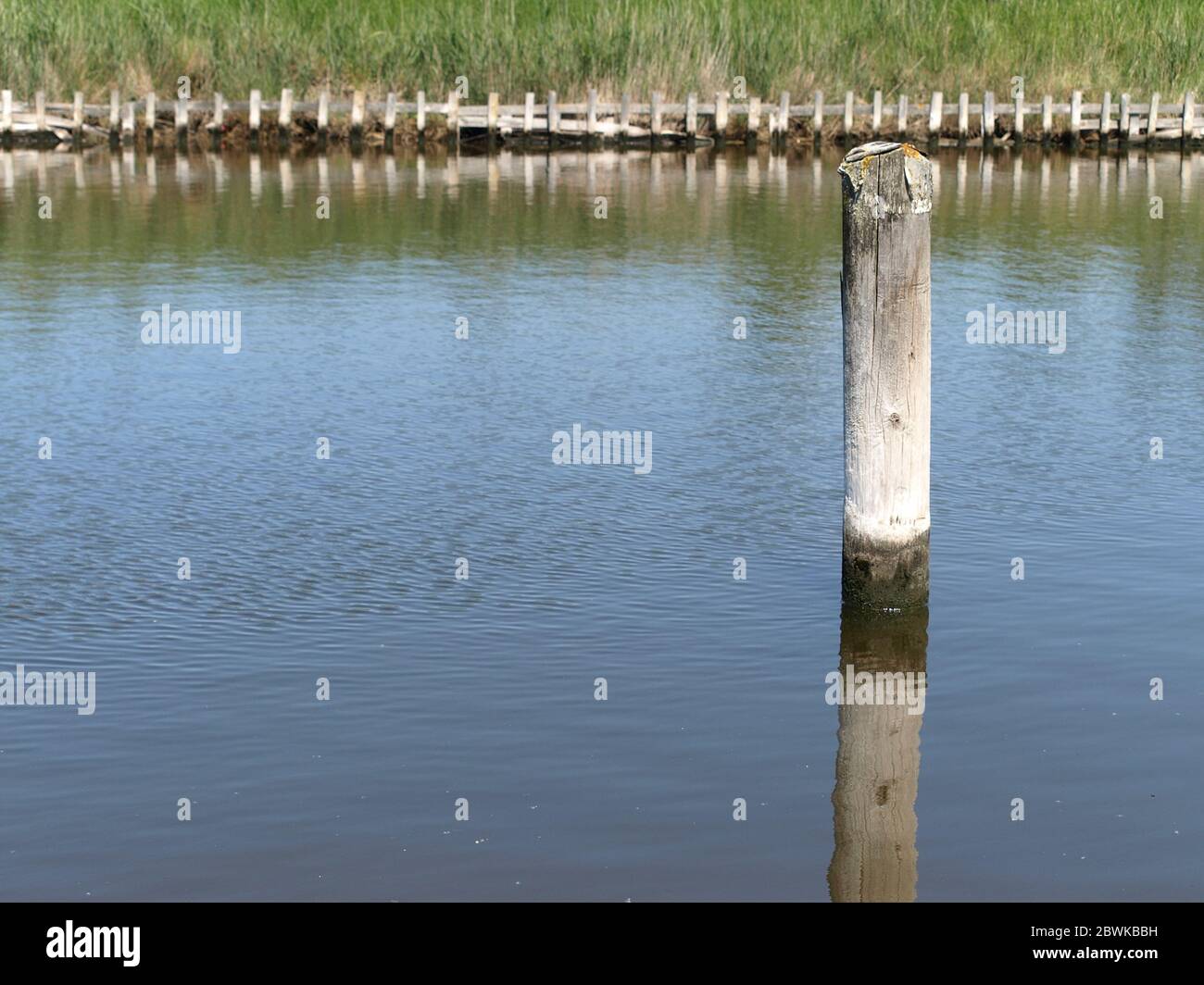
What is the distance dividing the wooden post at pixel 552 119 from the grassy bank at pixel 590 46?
152 centimetres

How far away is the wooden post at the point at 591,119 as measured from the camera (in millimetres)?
35500

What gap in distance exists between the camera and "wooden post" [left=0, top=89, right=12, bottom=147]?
112 feet

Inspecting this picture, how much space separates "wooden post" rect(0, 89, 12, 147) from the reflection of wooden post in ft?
96.0

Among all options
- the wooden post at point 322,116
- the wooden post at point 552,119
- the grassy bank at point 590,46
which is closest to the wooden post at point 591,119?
the wooden post at point 552,119

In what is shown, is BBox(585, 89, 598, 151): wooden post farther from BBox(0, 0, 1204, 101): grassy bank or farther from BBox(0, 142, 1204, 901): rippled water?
BBox(0, 142, 1204, 901): rippled water

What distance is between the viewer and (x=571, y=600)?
30.3 feet

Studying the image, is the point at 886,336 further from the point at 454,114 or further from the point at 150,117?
the point at 150,117

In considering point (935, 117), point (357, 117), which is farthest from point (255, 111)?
point (935, 117)

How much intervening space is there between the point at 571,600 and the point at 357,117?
2771cm

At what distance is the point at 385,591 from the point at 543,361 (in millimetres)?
6152

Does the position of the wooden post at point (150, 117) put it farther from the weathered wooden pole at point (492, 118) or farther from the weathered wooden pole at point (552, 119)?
the weathered wooden pole at point (552, 119)

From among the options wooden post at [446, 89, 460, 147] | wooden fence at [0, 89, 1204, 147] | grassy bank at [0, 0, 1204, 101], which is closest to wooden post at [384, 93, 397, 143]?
wooden fence at [0, 89, 1204, 147]
